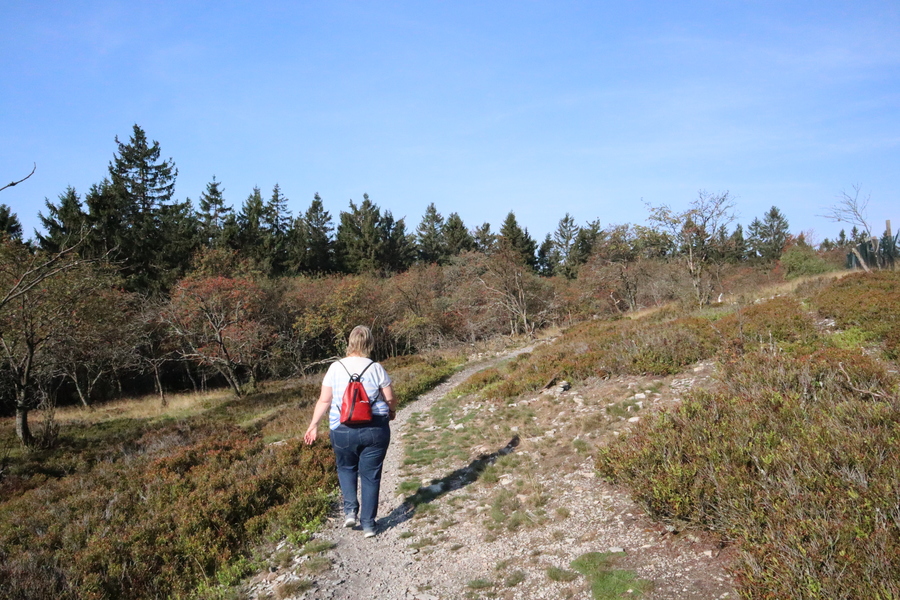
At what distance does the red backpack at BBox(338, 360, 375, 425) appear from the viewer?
4.54 meters

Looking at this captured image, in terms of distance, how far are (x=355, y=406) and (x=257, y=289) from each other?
1121 inches

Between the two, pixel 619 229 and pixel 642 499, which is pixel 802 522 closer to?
pixel 642 499

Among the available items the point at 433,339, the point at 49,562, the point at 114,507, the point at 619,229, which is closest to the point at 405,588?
the point at 49,562

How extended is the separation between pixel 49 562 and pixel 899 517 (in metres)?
7.58

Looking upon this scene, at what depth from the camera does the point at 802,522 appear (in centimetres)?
303

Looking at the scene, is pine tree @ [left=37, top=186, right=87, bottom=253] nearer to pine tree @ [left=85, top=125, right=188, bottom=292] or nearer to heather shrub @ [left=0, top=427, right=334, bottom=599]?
pine tree @ [left=85, top=125, right=188, bottom=292]

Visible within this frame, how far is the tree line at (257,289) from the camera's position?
23.7 metres

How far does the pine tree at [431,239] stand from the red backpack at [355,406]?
164 feet

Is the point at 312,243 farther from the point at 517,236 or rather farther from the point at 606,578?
the point at 606,578

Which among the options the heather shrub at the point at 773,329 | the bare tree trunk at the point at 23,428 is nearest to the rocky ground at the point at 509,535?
the heather shrub at the point at 773,329

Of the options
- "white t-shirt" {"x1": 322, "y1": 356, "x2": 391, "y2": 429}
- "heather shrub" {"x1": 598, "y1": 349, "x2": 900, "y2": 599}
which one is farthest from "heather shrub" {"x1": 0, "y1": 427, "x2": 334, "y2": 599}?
"heather shrub" {"x1": 598, "y1": 349, "x2": 900, "y2": 599}

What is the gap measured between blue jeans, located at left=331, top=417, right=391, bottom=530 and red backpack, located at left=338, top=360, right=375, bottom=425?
0.13 m

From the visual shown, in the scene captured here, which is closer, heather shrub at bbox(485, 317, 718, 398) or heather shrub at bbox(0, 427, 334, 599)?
heather shrub at bbox(0, 427, 334, 599)

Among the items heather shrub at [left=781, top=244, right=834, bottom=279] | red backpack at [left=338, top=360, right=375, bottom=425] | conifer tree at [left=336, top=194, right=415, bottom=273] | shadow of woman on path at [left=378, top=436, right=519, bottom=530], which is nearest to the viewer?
red backpack at [left=338, top=360, right=375, bottom=425]
